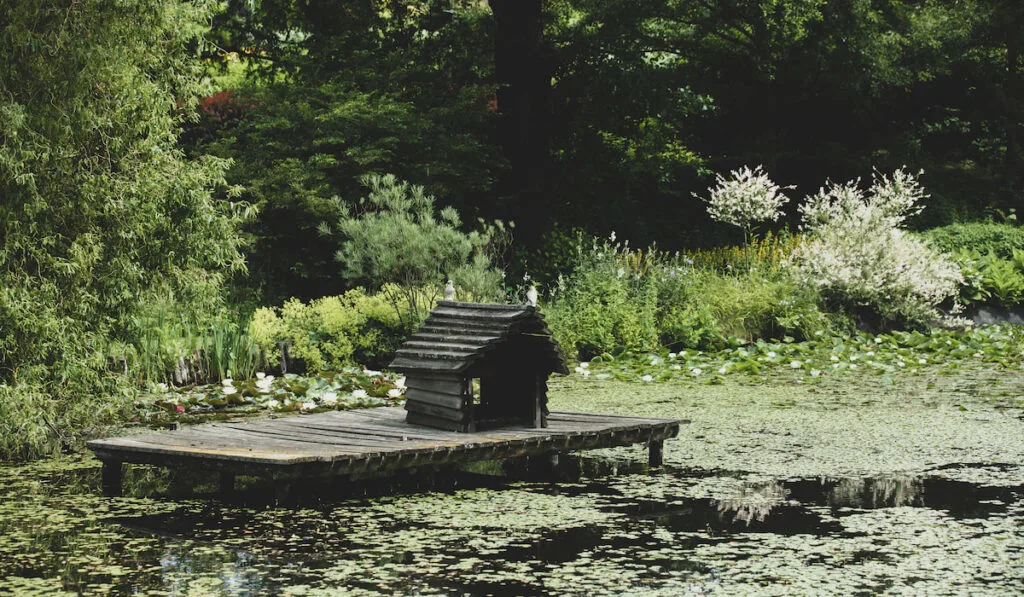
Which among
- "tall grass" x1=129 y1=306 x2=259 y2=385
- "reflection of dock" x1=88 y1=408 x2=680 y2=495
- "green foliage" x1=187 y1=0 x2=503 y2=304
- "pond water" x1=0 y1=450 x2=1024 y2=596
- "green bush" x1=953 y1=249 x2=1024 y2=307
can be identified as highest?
"green foliage" x1=187 y1=0 x2=503 y2=304

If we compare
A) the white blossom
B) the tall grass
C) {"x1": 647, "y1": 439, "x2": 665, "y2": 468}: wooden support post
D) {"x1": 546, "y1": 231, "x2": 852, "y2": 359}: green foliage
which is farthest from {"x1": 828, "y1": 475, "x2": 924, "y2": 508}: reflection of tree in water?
the white blossom

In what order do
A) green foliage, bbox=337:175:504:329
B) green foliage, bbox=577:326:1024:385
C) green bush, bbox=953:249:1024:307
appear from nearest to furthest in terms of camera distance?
green foliage, bbox=577:326:1024:385
green foliage, bbox=337:175:504:329
green bush, bbox=953:249:1024:307

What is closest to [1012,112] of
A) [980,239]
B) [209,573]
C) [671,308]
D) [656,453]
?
[980,239]

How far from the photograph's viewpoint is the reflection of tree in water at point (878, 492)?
6914 mm

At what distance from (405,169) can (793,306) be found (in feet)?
19.2

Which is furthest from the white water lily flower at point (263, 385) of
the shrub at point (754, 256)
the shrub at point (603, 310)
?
the shrub at point (754, 256)

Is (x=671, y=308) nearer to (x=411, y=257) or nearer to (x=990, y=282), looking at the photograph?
(x=411, y=257)

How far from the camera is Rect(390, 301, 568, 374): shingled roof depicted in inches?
307

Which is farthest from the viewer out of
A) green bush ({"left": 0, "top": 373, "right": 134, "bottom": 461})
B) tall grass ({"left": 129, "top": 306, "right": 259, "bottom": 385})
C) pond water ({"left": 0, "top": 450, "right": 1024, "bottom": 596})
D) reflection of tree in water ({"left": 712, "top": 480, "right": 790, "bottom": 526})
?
tall grass ({"left": 129, "top": 306, "right": 259, "bottom": 385})

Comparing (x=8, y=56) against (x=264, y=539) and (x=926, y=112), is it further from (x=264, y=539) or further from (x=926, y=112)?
(x=926, y=112)

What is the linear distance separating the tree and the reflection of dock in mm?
1248

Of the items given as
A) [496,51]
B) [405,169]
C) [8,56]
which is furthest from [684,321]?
[8,56]

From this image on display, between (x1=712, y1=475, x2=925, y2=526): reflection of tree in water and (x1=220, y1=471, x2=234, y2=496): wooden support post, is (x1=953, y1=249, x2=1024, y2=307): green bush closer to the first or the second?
(x1=712, y1=475, x2=925, y2=526): reflection of tree in water

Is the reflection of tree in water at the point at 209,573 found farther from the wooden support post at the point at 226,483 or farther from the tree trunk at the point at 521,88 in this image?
the tree trunk at the point at 521,88
